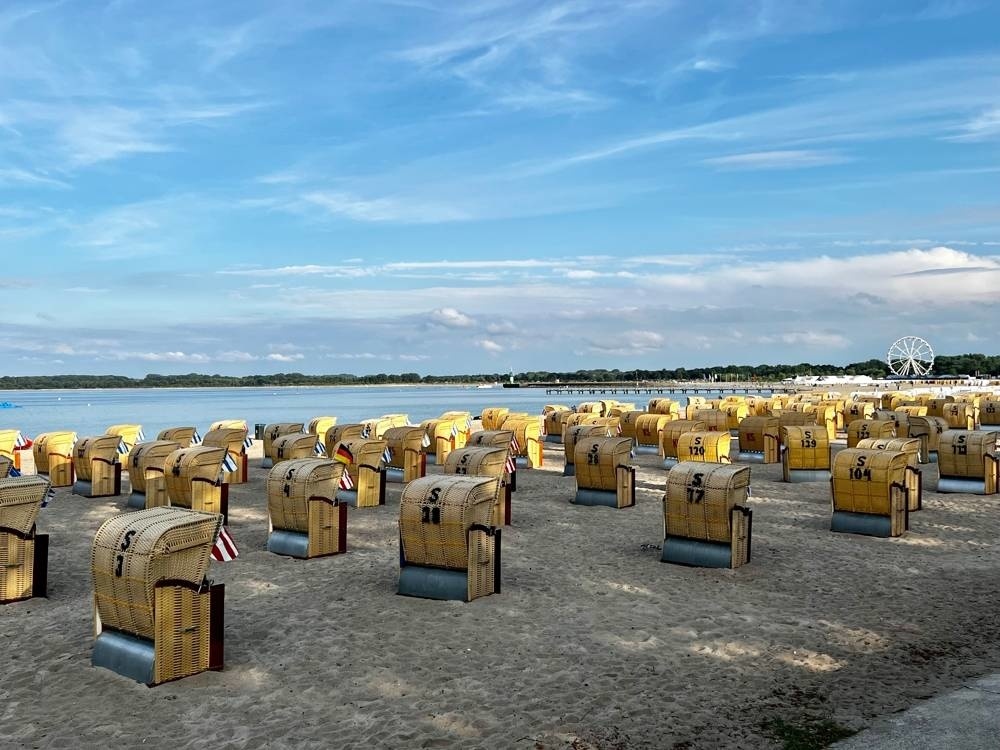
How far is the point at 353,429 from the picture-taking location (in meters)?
25.9

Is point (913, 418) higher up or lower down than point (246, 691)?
higher up

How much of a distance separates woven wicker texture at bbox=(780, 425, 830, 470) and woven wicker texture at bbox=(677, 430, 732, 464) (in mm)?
2223

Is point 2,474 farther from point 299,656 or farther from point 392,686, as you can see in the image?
point 392,686

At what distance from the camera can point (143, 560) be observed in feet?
27.2

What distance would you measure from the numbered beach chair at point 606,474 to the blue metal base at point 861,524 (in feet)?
15.1

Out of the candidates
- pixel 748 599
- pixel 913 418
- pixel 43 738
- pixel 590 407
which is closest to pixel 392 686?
pixel 43 738

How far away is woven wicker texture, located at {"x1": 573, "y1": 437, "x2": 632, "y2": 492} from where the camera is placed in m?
19.3

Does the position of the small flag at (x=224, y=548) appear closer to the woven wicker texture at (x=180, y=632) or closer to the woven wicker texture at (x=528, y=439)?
the woven wicker texture at (x=180, y=632)

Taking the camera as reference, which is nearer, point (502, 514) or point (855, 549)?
point (855, 549)

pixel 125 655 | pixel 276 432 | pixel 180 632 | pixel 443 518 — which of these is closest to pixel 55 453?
pixel 276 432

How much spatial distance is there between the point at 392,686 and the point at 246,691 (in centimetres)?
140

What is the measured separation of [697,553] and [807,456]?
10941 millimetres

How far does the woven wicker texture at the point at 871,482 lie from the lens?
15.5 m

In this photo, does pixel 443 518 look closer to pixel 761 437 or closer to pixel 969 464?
pixel 969 464
